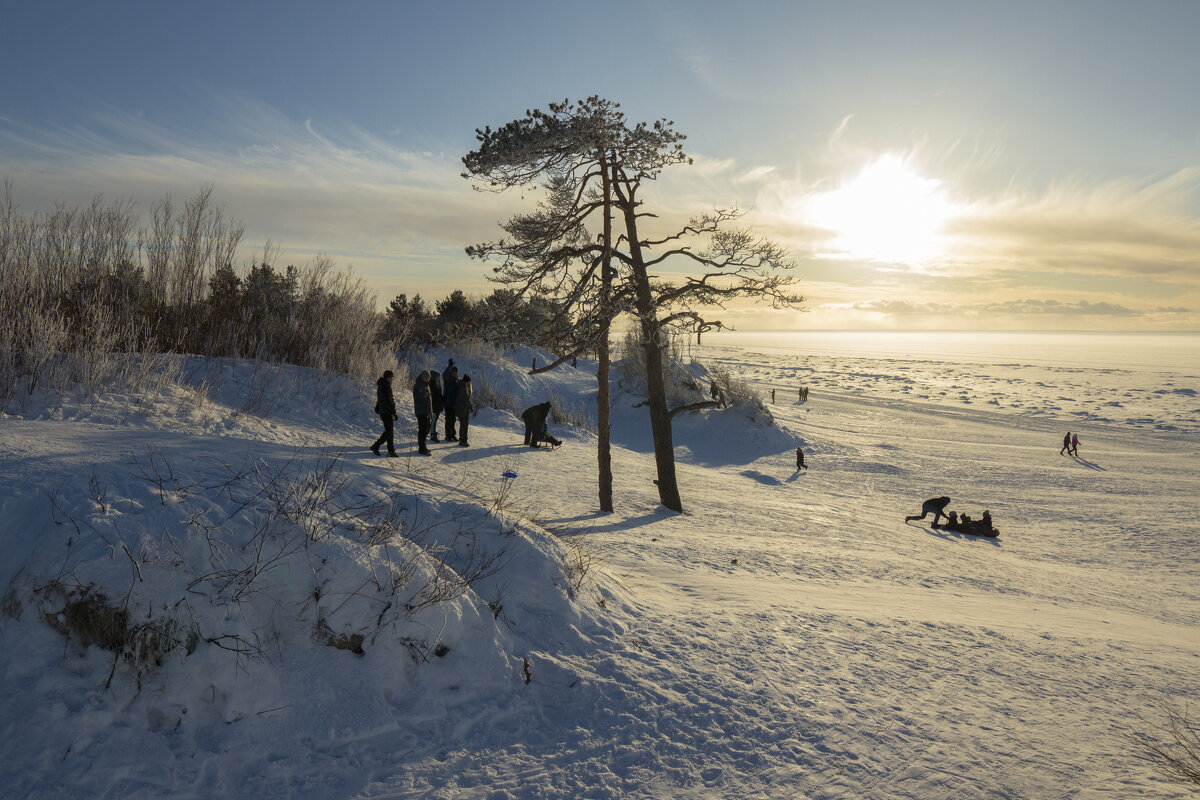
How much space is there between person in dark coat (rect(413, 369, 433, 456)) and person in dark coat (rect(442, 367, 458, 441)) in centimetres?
203

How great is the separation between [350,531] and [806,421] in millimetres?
30196

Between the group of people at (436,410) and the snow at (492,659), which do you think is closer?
the snow at (492,659)

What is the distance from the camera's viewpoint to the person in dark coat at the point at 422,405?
1359 cm

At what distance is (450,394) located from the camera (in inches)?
638

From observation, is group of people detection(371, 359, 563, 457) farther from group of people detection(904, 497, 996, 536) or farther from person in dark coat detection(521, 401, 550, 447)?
group of people detection(904, 497, 996, 536)

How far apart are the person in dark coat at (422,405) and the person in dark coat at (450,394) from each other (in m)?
2.03

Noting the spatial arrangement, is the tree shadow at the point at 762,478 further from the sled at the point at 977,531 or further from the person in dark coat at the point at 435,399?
the person in dark coat at the point at 435,399

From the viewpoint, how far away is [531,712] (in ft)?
14.8

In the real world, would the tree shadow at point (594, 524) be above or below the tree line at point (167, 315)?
below

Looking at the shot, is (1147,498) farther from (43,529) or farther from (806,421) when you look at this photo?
(43,529)

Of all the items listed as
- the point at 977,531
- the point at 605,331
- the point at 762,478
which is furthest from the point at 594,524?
the point at 762,478

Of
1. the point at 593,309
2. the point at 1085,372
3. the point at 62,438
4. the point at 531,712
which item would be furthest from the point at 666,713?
the point at 1085,372

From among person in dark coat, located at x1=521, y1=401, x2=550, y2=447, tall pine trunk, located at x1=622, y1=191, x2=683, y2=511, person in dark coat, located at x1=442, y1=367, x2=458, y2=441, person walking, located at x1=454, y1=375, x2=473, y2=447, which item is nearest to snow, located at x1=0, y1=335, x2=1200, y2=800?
tall pine trunk, located at x1=622, y1=191, x2=683, y2=511

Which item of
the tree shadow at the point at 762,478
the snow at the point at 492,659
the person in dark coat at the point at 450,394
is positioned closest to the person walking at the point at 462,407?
the person in dark coat at the point at 450,394
